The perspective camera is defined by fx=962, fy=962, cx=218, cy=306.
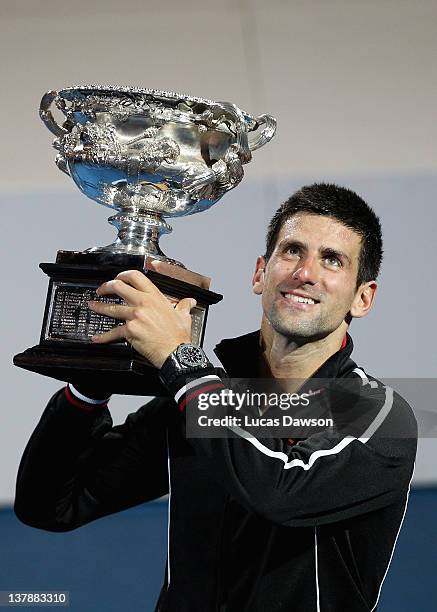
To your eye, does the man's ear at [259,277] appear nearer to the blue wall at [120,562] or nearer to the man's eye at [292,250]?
the man's eye at [292,250]

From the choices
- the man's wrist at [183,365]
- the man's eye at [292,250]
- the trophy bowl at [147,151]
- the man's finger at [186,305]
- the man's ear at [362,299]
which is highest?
the trophy bowl at [147,151]

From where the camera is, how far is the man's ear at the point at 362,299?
67.9 inches

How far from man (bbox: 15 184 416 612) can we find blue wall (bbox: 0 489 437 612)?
143 centimetres

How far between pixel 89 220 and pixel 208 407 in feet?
7.82

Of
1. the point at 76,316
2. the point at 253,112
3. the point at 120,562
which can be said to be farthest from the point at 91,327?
the point at 253,112

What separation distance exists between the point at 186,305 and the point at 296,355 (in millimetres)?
222

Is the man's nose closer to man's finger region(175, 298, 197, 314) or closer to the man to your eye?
the man

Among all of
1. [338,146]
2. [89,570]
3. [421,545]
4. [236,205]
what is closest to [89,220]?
[236,205]

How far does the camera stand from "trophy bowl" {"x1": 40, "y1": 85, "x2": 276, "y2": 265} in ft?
5.47

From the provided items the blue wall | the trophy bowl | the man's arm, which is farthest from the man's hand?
the blue wall

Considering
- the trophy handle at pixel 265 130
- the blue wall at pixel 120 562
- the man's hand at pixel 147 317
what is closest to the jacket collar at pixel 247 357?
the man's hand at pixel 147 317

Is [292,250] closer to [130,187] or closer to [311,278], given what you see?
[311,278]

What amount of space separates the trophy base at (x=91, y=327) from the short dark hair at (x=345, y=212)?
8.6 inches

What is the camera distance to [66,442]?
5.47 feet
